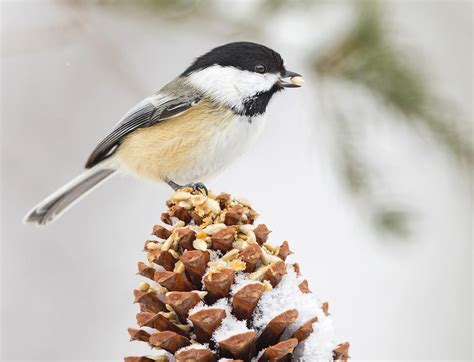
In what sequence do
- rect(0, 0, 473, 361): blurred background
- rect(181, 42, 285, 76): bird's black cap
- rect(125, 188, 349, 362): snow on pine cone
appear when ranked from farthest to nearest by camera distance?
rect(181, 42, 285, 76): bird's black cap
rect(0, 0, 473, 361): blurred background
rect(125, 188, 349, 362): snow on pine cone

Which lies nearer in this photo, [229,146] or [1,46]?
[1,46]

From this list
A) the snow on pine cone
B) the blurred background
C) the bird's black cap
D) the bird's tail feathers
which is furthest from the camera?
the bird's tail feathers

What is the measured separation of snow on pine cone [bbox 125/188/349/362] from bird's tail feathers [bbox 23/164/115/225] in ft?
3.02

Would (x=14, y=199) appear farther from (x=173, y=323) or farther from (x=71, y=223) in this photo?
(x=173, y=323)

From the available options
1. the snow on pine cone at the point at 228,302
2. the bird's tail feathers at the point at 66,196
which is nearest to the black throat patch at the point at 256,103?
the bird's tail feathers at the point at 66,196

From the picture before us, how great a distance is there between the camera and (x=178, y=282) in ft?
2.75

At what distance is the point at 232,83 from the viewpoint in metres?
1.60

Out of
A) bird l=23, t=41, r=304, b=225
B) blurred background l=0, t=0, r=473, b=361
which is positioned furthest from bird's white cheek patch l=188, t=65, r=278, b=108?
blurred background l=0, t=0, r=473, b=361

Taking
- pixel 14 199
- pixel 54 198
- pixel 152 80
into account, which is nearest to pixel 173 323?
pixel 54 198

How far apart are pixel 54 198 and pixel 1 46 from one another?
1.82 ft

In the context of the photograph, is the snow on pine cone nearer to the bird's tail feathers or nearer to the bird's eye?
the bird's eye

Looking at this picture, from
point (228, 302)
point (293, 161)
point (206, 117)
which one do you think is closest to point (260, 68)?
point (206, 117)

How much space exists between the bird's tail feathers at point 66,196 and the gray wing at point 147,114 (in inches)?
5.1

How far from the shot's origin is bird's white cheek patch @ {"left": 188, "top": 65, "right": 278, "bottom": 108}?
5.23 feet
